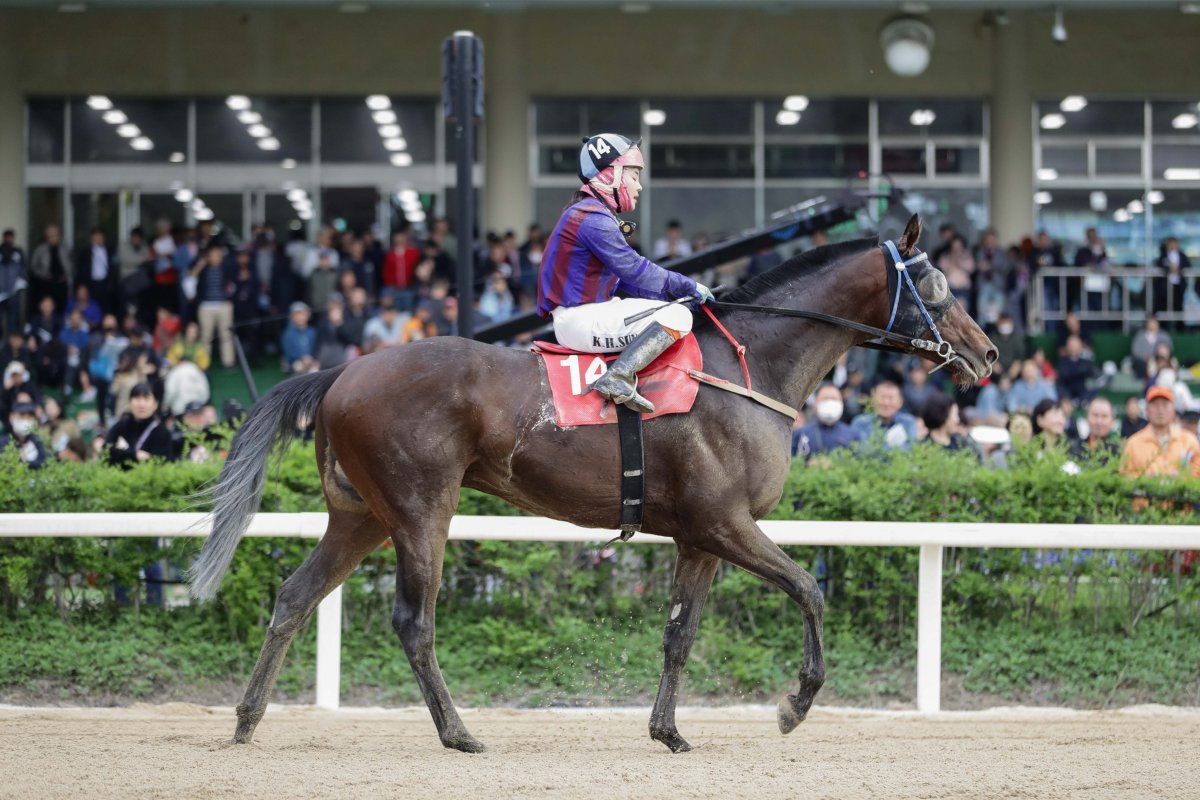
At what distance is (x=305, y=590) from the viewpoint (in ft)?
20.0

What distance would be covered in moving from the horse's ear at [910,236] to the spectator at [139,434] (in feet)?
16.1

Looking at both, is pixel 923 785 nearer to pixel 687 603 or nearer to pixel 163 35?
pixel 687 603

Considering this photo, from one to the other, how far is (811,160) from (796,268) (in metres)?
15.7

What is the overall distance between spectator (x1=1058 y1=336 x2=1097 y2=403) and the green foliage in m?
7.80

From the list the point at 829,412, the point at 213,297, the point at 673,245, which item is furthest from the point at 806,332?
the point at 673,245

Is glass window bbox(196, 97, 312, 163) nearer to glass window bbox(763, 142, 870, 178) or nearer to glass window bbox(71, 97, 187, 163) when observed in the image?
glass window bbox(71, 97, 187, 163)

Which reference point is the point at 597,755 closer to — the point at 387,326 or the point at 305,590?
the point at 305,590

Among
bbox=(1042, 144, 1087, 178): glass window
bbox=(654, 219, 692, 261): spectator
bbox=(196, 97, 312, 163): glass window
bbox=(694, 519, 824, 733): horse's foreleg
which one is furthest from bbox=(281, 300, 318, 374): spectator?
bbox=(1042, 144, 1087, 178): glass window

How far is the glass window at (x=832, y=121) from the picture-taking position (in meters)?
21.4

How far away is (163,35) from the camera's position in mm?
21438

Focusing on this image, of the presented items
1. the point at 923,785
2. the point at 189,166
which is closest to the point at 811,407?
the point at 923,785

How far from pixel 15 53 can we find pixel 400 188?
6.17 metres

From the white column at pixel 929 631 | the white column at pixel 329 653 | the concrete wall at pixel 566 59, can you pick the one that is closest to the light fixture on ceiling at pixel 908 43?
the concrete wall at pixel 566 59

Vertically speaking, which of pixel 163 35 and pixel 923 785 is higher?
pixel 163 35
